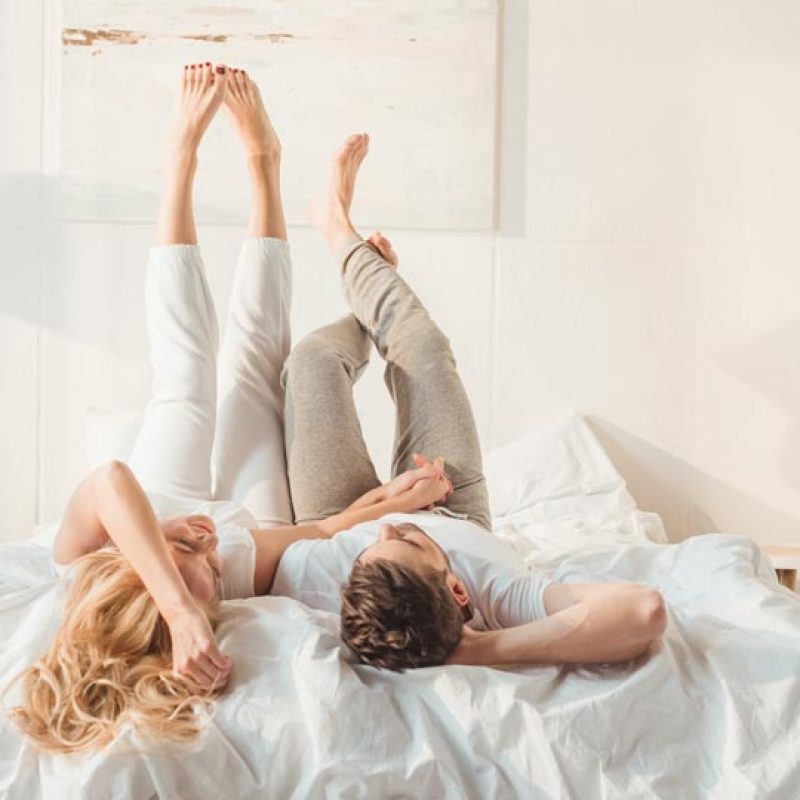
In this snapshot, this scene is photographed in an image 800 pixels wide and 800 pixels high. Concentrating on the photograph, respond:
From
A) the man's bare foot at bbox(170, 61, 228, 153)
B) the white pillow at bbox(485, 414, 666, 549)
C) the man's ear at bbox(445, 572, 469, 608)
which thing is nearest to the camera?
the man's ear at bbox(445, 572, 469, 608)

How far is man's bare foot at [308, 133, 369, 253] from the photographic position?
3092mm

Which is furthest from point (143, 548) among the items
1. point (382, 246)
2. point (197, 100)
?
point (197, 100)

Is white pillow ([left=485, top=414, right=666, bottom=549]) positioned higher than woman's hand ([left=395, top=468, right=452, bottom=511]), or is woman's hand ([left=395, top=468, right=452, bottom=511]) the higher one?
woman's hand ([left=395, top=468, right=452, bottom=511])

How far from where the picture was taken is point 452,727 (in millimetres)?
1665

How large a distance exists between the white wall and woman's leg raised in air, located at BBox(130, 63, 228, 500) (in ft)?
3.89

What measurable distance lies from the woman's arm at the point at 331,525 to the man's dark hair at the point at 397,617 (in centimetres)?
43

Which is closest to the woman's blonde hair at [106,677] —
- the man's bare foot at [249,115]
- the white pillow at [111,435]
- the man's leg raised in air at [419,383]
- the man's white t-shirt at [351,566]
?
the man's white t-shirt at [351,566]

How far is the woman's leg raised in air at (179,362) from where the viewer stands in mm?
2660

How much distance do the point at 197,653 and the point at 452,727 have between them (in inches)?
13.7

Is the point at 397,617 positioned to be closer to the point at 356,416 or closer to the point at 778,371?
the point at 356,416

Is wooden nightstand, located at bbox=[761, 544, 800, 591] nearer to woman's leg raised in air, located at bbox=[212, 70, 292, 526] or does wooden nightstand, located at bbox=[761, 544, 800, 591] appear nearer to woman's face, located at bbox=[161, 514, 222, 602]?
woman's leg raised in air, located at bbox=[212, 70, 292, 526]

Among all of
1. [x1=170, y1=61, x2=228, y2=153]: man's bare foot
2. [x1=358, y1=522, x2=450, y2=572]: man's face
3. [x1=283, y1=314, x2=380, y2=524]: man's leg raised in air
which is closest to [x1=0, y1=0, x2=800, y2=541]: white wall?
[x1=170, y1=61, x2=228, y2=153]: man's bare foot

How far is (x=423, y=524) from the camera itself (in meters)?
2.31

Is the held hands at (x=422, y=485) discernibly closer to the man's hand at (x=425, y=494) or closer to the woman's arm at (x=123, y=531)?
the man's hand at (x=425, y=494)
